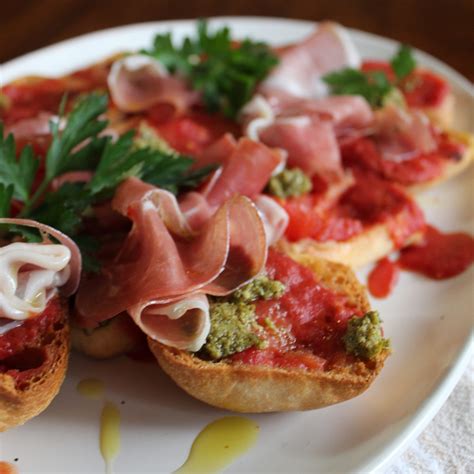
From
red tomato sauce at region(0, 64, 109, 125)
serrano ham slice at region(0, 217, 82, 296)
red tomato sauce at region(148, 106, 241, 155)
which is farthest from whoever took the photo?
red tomato sauce at region(0, 64, 109, 125)

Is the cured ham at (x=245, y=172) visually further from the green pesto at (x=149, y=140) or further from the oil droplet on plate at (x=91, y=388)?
the oil droplet on plate at (x=91, y=388)

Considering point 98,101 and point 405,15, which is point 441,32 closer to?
point 405,15

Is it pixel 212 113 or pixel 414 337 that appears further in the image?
pixel 212 113

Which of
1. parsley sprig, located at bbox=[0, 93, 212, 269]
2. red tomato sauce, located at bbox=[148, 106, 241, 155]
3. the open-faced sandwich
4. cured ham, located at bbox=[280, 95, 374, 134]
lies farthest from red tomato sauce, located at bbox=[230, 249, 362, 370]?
cured ham, located at bbox=[280, 95, 374, 134]

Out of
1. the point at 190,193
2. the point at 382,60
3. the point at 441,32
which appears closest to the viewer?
the point at 190,193

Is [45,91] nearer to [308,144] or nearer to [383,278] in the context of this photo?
[308,144]

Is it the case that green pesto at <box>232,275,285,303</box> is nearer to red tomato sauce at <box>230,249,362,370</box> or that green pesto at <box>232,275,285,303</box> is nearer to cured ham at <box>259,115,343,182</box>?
red tomato sauce at <box>230,249,362,370</box>

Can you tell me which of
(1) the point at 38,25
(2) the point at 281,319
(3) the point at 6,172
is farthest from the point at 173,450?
(1) the point at 38,25
